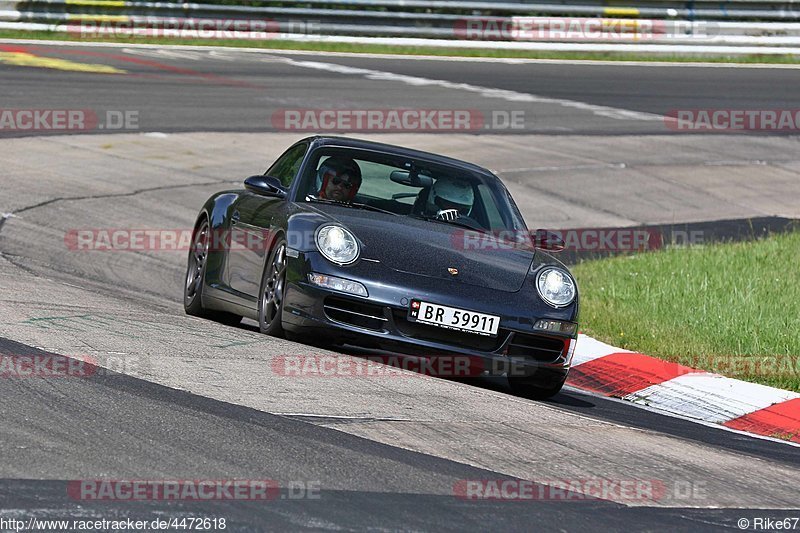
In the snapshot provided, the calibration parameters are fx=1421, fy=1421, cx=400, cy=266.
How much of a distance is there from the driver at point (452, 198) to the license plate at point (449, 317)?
1238mm

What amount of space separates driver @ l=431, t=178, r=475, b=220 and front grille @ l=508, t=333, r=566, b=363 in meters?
1.25

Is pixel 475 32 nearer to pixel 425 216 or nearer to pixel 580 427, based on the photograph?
pixel 425 216

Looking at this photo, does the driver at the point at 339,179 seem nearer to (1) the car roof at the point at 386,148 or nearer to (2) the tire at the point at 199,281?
(1) the car roof at the point at 386,148

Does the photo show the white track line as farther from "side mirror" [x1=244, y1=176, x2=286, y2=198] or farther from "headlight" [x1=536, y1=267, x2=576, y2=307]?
"headlight" [x1=536, y1=267, x2=576, y2=307]

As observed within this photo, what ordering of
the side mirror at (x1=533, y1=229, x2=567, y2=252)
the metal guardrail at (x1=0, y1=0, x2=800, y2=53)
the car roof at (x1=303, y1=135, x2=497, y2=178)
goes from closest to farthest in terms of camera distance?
the side mirror at (x1=533, y1=229, x2=567, y2=252) → the car roof at (x1=303, y1=135, x2=497, y2=178) → the metal guardrail at (x1=0, y1=0, x2=800, y2=53)

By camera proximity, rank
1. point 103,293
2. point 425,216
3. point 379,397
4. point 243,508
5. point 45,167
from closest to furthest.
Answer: point 243,508 < point 379,397 < point 425,216 < point 103,293 < point 45,167

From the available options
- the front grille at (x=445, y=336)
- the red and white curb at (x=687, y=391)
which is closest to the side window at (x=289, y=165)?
the front grille at (x=445, y=336)

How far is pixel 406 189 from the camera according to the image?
8.61 meters

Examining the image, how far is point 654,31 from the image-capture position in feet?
95.4

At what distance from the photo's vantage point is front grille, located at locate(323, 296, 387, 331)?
7391mm

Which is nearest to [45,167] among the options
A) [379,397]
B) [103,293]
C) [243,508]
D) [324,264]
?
[103,293]

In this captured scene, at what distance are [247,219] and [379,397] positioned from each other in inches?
103

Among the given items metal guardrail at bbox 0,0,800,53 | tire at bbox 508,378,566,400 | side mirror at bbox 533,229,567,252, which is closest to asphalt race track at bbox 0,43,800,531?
tire at bbox 508,378,566,400

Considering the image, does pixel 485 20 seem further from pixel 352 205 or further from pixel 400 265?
pixel 400 265
